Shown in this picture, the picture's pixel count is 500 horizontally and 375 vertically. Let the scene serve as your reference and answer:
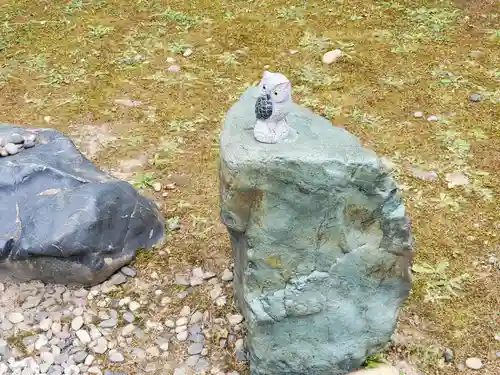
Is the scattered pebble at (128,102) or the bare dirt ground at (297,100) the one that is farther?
the scattered pebble at (128,102)

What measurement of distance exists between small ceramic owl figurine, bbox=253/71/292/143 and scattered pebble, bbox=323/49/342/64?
4194 millimetres

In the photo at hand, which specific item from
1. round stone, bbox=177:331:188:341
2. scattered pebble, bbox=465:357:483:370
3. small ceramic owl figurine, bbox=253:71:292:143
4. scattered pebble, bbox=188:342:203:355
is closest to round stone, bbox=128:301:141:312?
round stone, bbox=177:331:188:341

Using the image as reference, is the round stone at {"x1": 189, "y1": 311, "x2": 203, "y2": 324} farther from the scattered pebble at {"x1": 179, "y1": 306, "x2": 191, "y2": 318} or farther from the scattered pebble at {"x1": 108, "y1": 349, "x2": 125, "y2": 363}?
the scattered pebble at {"x1": 108, "y1": 349, "x2": 125, "y2": 363}

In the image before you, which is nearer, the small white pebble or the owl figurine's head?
the owl figurine's head

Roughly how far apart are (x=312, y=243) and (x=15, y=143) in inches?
113

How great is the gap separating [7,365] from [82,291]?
750mm

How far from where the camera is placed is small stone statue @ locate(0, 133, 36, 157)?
5105 mm

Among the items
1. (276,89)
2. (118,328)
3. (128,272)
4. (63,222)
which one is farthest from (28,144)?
(276,89)

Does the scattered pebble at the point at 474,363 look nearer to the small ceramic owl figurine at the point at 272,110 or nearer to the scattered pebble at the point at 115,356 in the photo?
the small ceramic owl figurine at the point at 272,110

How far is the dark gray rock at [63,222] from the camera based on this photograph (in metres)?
4.58

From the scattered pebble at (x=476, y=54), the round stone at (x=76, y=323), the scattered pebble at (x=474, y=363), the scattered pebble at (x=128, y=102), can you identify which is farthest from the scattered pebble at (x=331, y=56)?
the round stone at (x=76, y=323)

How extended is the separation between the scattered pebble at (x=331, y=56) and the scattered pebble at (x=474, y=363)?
431 centimetres

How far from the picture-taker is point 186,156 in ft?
20.7

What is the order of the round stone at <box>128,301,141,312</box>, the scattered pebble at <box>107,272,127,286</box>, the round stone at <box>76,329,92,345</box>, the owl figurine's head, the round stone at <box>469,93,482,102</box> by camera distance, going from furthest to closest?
1. the round stone at <box>469,93,482,102</box>
2. the scattered pebble at <box>107,272,127,286</box>
3. the round stone at <box>128,301,141,312</box>
4. the round stone at <box>76,329,92,345</box>
5. the owl figurine's head
